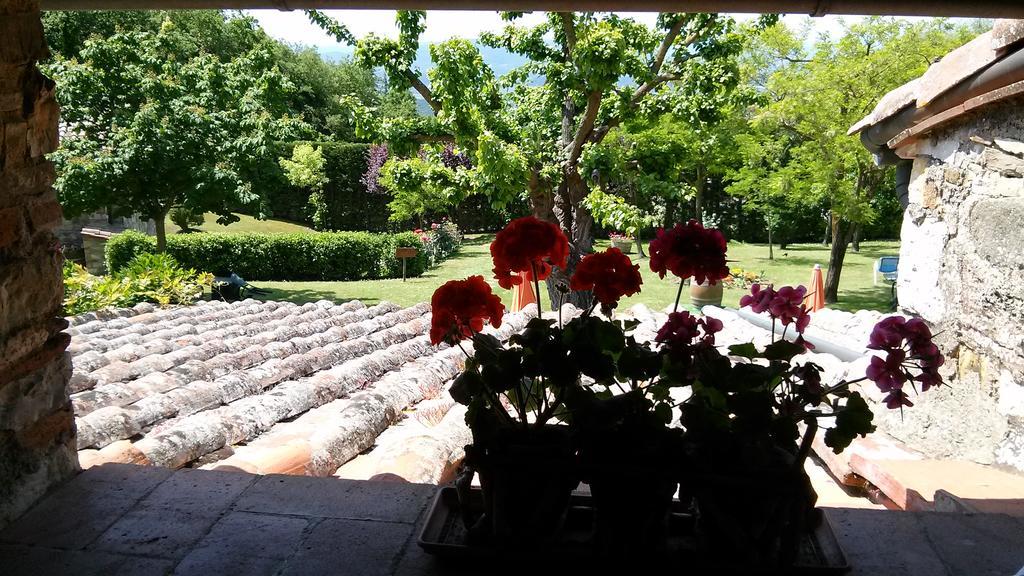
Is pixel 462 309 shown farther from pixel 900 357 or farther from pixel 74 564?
pixel 74 564

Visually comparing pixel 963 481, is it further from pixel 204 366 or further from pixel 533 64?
pixel 533 64

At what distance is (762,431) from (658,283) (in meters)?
13.0

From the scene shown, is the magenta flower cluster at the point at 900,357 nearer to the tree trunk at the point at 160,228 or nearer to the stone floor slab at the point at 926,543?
the stone floor slab at the point at 926,543

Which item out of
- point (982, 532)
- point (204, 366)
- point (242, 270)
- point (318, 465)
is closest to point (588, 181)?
point (204, 366)

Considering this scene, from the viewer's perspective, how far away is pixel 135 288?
739cm

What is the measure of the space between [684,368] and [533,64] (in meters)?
9.24

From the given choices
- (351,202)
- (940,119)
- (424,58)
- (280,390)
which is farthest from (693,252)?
(424,58)

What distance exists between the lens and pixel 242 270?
1540 cm

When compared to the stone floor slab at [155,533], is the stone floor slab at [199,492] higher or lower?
higher

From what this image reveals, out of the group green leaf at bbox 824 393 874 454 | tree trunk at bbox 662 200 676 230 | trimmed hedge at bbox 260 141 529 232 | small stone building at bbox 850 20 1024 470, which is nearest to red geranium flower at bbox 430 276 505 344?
green leaf at bbox 824 393 874 454

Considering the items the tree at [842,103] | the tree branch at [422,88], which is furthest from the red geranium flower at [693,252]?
the tree at [842,103]

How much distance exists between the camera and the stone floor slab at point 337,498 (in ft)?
4.59

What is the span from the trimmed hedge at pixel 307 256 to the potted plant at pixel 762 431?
14.8m

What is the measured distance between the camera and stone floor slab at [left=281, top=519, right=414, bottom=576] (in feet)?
3.94
